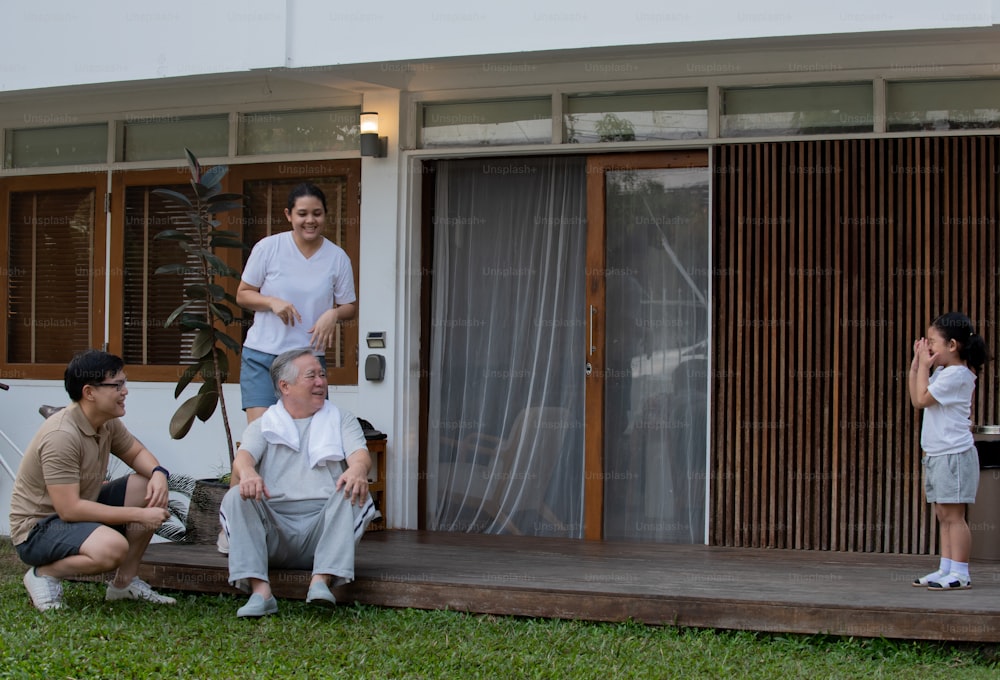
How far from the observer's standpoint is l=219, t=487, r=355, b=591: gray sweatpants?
4.91 meters

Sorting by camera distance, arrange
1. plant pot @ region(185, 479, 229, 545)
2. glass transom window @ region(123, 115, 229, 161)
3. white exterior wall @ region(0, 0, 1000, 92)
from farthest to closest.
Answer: glass transom window @ region(123, 115, 229, 161), plant pot @ region(185, 479, 229, 545), white exterior wall @ region(0, 0, 1000, 92)

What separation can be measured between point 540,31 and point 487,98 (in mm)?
952

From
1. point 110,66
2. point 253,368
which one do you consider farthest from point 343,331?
point 110,66

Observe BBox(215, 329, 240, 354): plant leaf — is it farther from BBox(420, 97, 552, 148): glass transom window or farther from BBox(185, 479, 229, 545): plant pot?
BBox(420, 97, 552, 148): glass transom window

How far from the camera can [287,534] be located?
513cm

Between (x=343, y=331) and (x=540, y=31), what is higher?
(x=540, y=31)

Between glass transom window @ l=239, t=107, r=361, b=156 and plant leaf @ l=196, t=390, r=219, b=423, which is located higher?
glass transom window @ l=239, t=107, r=361, b=156

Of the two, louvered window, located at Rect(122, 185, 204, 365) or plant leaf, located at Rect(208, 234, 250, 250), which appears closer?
plant leaf, located at Rect(208, 234, 250, 250)

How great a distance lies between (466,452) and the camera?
7.33 meters

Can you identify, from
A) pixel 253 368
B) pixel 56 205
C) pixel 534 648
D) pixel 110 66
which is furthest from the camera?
pixel 56 205

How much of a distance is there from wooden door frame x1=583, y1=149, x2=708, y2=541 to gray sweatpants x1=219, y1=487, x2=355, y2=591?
A: 226 cm

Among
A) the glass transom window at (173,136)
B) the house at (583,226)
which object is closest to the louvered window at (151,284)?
the house at (583,226)

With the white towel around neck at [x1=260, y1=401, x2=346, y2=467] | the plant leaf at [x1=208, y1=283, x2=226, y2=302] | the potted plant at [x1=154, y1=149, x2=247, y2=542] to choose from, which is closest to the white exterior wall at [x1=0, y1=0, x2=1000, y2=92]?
the potted plant at [x1=154, y1=149, x2=247, y2=542]

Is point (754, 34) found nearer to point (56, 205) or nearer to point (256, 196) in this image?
point (256, 196)
